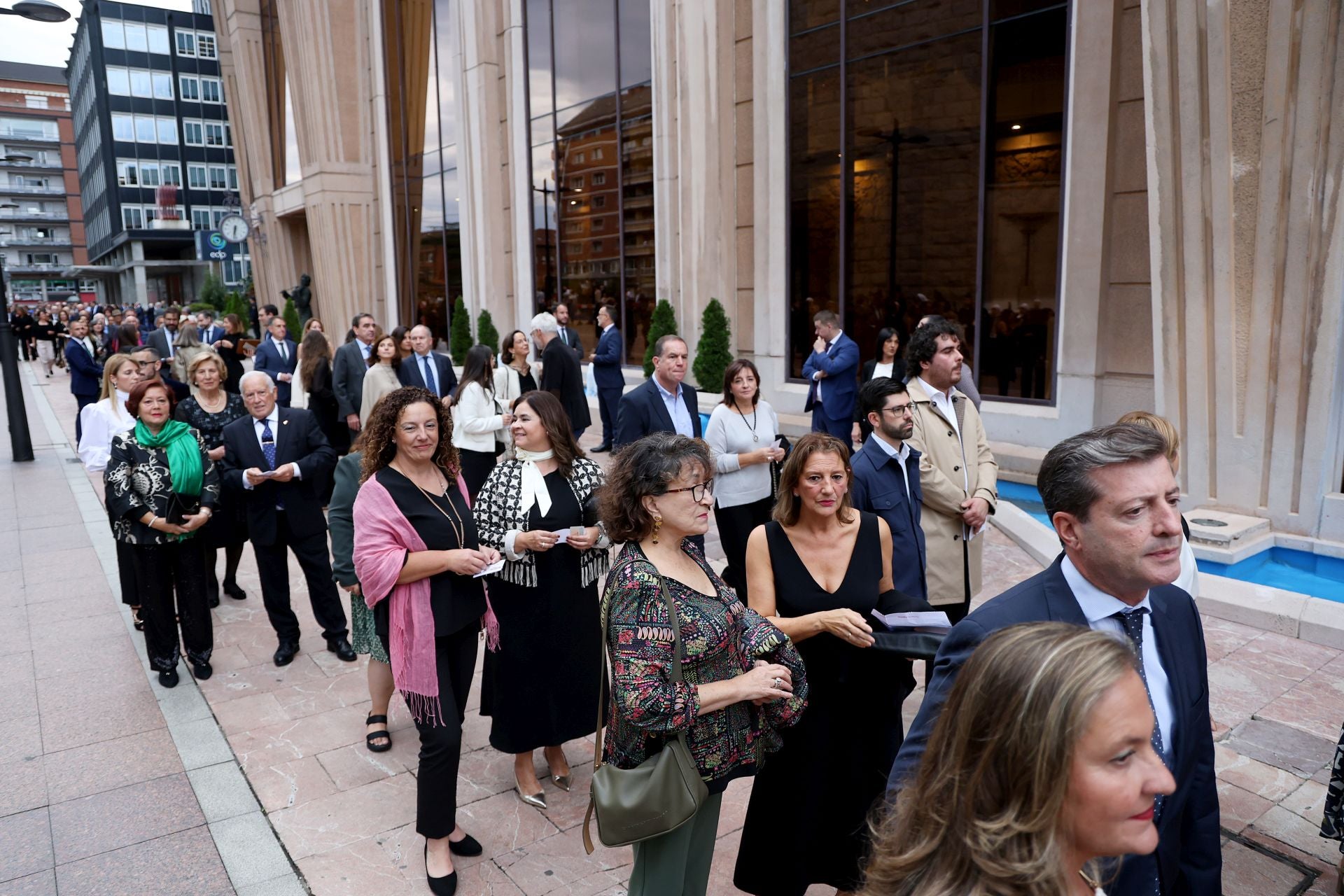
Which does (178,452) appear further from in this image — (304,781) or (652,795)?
(652,795)

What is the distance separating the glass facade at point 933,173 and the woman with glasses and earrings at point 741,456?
21.6 feet

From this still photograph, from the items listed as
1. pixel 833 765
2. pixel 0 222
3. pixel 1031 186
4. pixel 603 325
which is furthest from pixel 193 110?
pixel 833 765

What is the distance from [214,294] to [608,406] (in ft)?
109

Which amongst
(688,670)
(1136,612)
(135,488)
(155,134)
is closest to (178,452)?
(135,488)

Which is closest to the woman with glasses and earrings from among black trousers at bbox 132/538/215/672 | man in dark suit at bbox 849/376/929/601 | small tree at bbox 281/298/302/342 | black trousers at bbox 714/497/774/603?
black trousers at bbox 714/497/774/603

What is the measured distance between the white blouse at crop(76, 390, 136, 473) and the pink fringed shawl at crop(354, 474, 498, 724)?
14.4 feet

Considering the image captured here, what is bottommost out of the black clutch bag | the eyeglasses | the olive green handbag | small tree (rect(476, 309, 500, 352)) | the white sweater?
the olive green handbag

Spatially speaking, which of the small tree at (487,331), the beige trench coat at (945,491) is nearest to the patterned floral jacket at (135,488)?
the beige trench coat at (945,491)

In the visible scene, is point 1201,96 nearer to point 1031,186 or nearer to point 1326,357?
point 1326,357

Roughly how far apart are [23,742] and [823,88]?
12682mm

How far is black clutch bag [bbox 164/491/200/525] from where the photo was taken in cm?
577

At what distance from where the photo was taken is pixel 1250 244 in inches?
295

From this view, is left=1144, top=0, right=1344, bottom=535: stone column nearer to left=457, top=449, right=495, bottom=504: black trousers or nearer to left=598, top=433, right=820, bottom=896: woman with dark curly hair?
left=457, top=449, right=495, bottom=504: black trousers

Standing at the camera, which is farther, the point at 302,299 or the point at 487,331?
the point at 302,299
